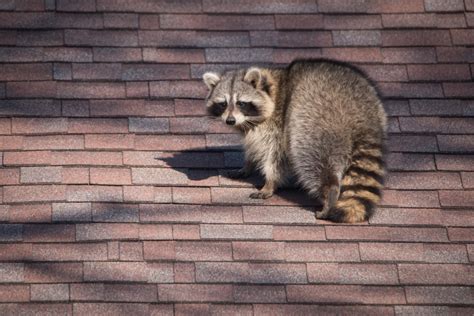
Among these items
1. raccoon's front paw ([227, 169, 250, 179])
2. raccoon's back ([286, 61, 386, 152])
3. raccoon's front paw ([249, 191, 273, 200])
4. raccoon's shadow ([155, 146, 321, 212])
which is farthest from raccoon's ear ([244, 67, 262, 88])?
raccoon's front paw ([249, 191, 273, 200])

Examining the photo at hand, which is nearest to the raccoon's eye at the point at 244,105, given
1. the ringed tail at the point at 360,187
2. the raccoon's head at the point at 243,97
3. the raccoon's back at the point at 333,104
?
the raccoon's head at the point at 243,97

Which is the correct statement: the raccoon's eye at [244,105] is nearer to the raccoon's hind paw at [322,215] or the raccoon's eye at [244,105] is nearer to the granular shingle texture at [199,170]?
the granular shingle texture at [199,170]

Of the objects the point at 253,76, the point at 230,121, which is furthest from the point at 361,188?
the point at 253,76

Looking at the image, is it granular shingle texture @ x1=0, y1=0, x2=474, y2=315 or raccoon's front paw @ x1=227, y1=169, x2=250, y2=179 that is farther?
raccoon's front paw @ x1=227, y1=169, x2=250, y2=179

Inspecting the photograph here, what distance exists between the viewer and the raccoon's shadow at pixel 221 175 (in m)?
6.05

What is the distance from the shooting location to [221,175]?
20.2 ft

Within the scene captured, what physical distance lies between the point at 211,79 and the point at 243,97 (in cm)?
25

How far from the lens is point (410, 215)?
5.85m

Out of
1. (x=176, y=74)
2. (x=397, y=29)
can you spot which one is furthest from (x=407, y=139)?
(x=176, y=74)

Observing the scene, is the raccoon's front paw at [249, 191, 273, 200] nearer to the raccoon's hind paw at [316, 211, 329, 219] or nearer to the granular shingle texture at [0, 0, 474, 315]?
the granular shingle texture at [0, 0, 474, 315]

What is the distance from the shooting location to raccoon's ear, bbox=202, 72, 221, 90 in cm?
646

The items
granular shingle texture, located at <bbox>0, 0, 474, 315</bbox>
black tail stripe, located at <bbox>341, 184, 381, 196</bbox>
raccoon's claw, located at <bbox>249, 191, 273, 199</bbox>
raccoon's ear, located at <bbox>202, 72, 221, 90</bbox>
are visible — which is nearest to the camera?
granular shingle texture, located at <bbox>0, 0, 474, 315</bbox>

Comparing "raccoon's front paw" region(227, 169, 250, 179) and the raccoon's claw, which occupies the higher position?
"raccoon's front paw" region(227, 169, 250, 179)

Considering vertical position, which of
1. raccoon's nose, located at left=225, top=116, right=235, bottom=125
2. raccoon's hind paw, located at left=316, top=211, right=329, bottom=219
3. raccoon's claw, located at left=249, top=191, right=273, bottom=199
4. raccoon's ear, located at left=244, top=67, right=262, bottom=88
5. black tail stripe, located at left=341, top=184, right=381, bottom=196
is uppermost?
raccoon's ear, located at left=244, top=67, right=262, bottom=88
